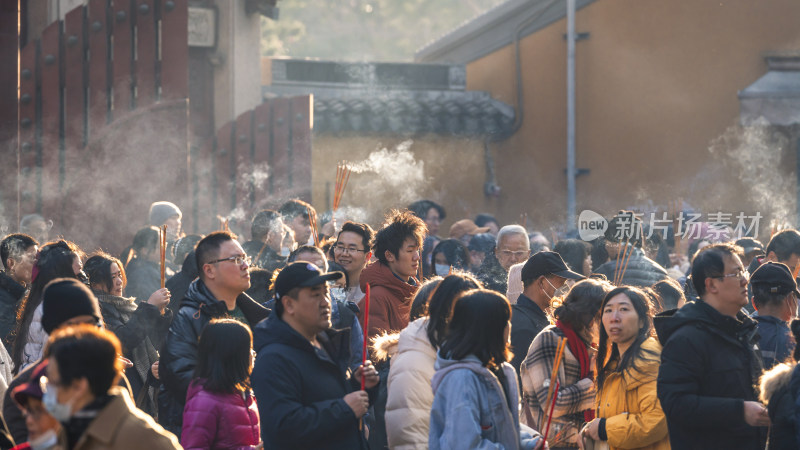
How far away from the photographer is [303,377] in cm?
368

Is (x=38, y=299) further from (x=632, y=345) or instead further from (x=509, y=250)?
(x=509, y=250)

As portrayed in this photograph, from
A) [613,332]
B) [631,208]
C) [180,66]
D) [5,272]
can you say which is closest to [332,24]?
[631,208]

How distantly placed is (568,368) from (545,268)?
0.70 metres

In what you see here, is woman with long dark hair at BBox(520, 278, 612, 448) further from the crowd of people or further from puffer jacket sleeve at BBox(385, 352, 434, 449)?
puffer jacket sleeve at BBox(385, 352, 434, 449)

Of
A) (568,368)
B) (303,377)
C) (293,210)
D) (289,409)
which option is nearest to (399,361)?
(303,377)

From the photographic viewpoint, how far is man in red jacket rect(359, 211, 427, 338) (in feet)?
17.0

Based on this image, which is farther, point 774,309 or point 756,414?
point 774,309

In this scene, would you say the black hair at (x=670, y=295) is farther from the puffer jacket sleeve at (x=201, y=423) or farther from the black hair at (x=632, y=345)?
the puffer jacket sleeve at (x=201, y=423)

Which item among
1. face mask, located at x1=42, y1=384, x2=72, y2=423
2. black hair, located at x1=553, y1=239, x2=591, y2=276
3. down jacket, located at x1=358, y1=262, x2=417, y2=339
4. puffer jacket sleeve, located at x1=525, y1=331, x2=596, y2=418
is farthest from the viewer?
black hair, located at x1=553, y1=239, x2=591, y2=276

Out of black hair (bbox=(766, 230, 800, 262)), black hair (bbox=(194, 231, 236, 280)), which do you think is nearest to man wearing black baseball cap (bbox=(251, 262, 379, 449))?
black hair (bbox=(194, 231, 236, 280))

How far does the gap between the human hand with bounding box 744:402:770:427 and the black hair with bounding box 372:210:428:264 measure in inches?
81.8

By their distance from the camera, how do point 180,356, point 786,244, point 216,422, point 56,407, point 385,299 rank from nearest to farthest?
point 56,407, point 216,422, point 180,356, point 385,299, point 786,244

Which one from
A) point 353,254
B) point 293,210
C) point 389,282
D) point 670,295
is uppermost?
point 293,210

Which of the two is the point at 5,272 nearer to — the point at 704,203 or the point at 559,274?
the point at 559,274
